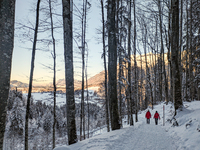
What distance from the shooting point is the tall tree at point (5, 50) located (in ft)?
7.00

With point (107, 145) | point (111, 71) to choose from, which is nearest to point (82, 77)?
point (111, 71)

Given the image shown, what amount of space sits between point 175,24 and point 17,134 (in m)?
32.9

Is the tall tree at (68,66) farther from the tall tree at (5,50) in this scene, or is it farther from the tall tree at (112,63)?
the tall tree at (5,50)

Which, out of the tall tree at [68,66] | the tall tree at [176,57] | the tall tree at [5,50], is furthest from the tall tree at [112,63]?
the tall tree at [5,50]

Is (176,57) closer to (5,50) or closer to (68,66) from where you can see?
(68,66)

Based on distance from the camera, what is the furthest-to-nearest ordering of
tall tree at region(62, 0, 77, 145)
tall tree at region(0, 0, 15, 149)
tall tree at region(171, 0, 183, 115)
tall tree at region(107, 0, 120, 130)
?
tall tree at region(171, 0, 183, 115) < tall tree at region(107, 0, 120, 130) < tall tree at region(62, 0, 77, 145) < tall tree at region(0, 0, 15, 149)

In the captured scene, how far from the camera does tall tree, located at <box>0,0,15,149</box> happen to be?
2.13 meters

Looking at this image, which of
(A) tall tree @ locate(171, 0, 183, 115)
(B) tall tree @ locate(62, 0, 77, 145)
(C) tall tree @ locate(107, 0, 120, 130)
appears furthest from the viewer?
(A) tall tree @ locate(171, 0, 183, 115)

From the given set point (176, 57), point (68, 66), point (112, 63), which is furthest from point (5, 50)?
point (176, 57)

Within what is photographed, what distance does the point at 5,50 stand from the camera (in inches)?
86.1

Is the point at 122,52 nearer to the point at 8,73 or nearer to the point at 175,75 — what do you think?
the point at 175,75

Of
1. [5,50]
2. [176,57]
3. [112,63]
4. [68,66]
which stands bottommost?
[5,50]

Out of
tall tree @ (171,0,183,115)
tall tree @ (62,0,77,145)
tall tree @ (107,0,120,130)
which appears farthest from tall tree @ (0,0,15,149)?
tall tree @ (171,0,183,115)

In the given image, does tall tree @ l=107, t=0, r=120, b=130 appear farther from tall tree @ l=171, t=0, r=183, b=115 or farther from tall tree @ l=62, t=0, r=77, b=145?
tall tree @ l=171, t=0, r=183, b=115
